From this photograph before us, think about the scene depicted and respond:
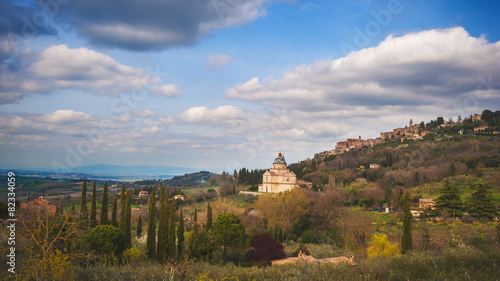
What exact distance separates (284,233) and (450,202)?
18.8 meters

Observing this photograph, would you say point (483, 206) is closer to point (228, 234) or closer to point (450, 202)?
point (450, 202)

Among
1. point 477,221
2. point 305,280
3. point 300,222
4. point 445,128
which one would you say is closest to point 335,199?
point 300,222

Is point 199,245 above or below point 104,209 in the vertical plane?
below

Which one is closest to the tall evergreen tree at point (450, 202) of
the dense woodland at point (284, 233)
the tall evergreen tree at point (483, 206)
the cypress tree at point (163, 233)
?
the dense woodland at point (284, 233)

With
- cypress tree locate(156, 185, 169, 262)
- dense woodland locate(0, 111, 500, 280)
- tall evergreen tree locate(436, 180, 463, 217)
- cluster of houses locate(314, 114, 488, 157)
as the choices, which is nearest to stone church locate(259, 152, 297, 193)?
dense woodland locate(0, 111, 500, 280)

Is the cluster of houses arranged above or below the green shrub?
above

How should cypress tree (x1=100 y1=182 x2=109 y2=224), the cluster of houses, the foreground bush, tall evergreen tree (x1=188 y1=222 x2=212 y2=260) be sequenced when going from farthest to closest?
the cluster of houses < cypress tree (x1=100 y1=182 x2=109 y2=224) < tall evergreen tree (x1=188 y1=222 x2=212 y2=260) < the foreground bush

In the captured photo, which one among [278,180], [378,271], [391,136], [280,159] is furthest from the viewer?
[391,136]

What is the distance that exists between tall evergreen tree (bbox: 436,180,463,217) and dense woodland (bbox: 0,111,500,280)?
11cm

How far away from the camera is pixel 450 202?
1256 inches

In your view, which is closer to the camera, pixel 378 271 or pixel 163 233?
pixel 378 271

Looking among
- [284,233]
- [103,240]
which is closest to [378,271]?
[103,240]

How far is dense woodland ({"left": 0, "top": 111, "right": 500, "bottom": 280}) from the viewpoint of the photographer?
341 inches

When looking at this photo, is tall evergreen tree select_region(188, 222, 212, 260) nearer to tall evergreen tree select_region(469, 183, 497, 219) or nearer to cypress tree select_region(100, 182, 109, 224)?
cypress tree select_region(100, 182, 109, 224)
